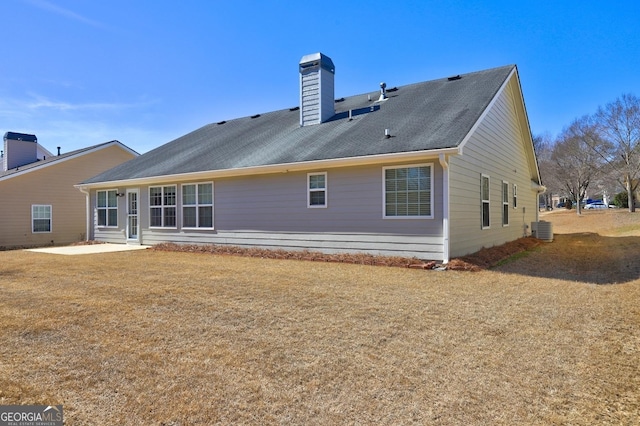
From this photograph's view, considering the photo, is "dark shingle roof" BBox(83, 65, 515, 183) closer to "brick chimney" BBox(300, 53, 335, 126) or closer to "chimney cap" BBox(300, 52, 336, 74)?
"brick chimney" BBox(300, 53, 335, 126)

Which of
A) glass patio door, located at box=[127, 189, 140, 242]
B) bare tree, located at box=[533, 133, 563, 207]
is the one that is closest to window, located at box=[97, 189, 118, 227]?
glass patio door, located at box=[127, 189, 140, 242]

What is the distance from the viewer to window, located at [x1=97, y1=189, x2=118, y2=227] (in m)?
16.0

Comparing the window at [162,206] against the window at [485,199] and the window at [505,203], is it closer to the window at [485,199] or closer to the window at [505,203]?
the window at [485,199]

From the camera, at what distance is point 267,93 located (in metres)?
18.9

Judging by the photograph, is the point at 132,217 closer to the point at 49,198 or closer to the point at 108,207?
the point at 108,207

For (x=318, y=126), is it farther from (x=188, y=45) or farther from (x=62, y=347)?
(x=62, y=347)

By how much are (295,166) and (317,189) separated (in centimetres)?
88

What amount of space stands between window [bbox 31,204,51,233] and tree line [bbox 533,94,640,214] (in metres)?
37.6

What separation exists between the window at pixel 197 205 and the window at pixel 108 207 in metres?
4.10

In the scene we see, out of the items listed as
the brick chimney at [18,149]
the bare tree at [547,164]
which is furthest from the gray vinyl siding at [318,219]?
the bare tree at [547,164]

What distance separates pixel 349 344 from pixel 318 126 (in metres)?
10.7

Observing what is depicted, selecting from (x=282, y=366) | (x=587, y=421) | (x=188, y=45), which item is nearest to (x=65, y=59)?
(x=188, y=45)

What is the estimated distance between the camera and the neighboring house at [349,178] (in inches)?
368

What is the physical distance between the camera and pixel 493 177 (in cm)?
1234
